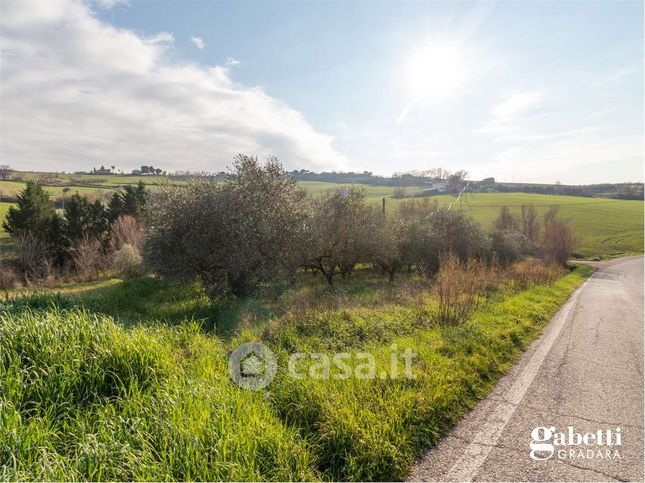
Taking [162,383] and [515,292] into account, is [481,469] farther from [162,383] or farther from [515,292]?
[515,292]

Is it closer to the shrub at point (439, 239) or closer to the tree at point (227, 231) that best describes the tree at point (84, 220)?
the tree at point (227, 231)

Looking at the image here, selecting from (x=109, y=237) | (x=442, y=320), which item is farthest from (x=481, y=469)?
(x=109, y=237)

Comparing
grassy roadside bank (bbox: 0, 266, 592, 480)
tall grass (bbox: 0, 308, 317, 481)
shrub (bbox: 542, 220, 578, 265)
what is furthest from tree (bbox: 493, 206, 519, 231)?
tall grass (bbox: 0, 308, 317, 481)

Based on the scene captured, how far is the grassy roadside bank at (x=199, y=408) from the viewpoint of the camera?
10.2 ft

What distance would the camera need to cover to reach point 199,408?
147 inches

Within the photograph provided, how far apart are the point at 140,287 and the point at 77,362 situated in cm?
1137

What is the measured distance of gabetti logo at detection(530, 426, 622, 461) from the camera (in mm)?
3654

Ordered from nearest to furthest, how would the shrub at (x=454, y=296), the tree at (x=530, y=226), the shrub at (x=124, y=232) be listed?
the shrub at (x=454, y=296)
the shrub at (x=124, y=232)
the tree at (x=530, y=226)

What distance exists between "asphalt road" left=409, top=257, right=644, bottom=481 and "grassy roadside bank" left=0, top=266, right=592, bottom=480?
0.27 metres

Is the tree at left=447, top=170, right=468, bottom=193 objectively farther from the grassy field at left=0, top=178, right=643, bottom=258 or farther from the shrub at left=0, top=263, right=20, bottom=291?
the shrub at left=0, top=263, right=20, bottom=291

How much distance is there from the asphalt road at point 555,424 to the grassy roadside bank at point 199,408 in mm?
274

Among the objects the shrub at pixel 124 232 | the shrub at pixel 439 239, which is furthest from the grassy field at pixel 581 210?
the shrub at pixel 439 239

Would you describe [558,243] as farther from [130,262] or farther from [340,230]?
[130,262]

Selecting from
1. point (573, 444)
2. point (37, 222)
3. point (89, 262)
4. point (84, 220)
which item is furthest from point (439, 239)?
point (37, 222)
